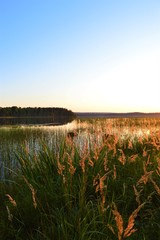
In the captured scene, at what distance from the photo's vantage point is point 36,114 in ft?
188

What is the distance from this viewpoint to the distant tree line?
5250 centimetres

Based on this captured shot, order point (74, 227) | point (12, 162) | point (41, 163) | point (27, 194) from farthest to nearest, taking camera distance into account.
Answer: point (12, 162)
point (41, 163)
point (27, 194)
point (74, 227)

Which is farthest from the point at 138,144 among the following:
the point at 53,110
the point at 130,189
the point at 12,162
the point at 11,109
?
the point at 53,110

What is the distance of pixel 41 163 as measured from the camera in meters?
6.55

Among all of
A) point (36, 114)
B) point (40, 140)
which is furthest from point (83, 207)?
point (36, 114)

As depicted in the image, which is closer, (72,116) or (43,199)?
(43,199)

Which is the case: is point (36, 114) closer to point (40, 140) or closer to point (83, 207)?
point (40, 140)

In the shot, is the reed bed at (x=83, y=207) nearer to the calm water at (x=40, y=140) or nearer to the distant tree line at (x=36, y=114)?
the calm water at (x=40, y=140)

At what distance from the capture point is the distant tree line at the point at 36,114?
172ft

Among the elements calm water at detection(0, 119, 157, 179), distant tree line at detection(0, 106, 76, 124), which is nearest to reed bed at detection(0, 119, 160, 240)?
calm water at detection(0, 119, 157, 179)

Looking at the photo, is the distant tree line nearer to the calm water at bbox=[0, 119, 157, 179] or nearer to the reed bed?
the calm water at bbox=[0, 119, 157, 179]

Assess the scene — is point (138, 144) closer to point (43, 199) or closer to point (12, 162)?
point (12, 162)

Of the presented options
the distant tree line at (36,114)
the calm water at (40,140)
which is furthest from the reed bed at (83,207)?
the distant tree line at (36,114)

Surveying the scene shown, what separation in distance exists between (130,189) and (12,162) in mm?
6048
